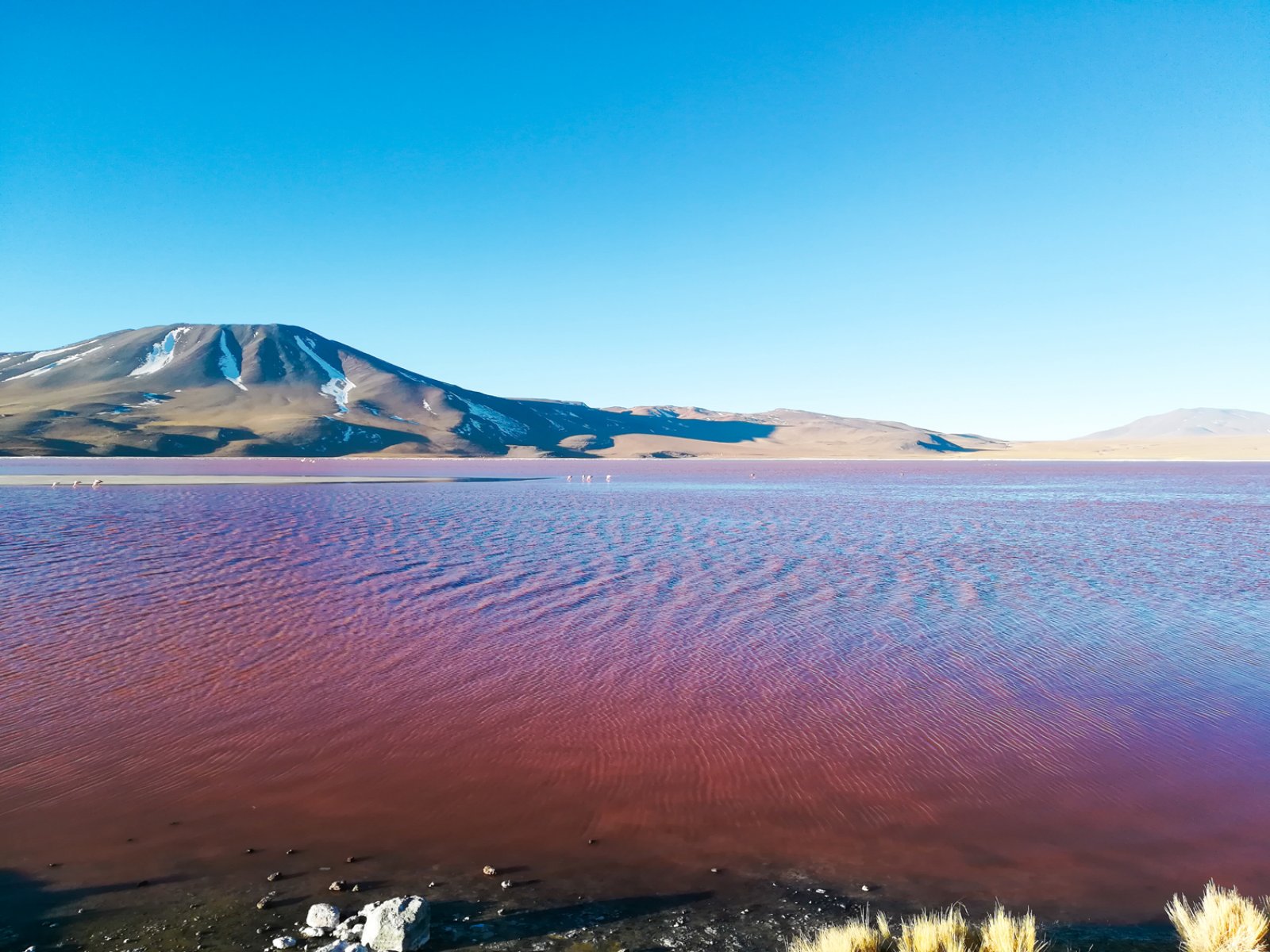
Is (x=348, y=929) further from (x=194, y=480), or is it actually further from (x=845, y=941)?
(x=194, y=480)

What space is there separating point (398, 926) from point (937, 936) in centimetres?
337

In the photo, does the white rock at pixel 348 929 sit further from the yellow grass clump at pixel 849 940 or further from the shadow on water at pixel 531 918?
the yellow grass clump at pixel 849 940

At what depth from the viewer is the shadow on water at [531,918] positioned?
16.3 ft

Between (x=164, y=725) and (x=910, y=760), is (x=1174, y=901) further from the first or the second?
(x=164, y=725)

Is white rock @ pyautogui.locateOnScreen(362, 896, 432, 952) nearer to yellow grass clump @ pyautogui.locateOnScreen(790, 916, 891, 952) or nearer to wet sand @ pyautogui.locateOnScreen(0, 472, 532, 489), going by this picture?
yellow grass clump @ pyautogui.locateOnScreen(790, 916, 891, 952)

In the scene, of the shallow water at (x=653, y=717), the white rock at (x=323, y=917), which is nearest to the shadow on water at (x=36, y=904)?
the shallow water at (x=653, y=717)

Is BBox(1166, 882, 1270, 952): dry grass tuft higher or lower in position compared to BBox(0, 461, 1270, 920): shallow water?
higher

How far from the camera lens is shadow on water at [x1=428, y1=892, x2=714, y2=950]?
4.95 m

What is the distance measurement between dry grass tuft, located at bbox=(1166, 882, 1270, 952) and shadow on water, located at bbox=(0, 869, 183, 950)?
280 inches

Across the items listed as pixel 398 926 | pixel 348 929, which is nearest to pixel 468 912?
pixel 398 926

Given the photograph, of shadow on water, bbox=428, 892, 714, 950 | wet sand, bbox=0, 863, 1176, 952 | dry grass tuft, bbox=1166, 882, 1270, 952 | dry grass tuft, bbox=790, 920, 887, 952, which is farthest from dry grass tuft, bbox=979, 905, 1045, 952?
shadow on water, bbox=428, 892, 714, 950

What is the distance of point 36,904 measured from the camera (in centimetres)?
527

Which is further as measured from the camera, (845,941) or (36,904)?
(36,904)

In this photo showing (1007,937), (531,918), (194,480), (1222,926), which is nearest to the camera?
(1007,937)
